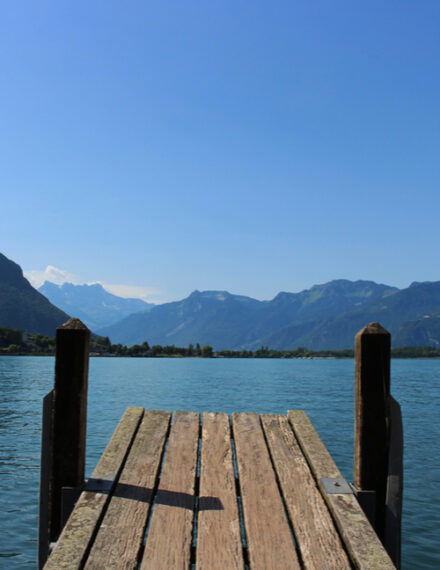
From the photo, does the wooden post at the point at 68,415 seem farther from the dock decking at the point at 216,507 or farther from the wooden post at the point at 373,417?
the wooden post at the point at 373,417

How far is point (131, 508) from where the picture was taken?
18.3ft

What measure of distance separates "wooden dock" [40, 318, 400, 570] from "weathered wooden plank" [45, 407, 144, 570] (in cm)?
1

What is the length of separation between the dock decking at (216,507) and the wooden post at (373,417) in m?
0.38

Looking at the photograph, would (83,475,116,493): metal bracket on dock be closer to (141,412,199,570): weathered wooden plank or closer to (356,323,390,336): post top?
(141,412,199,570): weathered wooden plank

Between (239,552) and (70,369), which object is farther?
(70,369)

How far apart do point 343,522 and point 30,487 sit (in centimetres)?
1427

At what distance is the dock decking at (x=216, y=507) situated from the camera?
484cm

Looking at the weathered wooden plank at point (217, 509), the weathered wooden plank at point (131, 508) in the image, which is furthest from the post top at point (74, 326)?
the weathered wooden plank at point (217, 509)

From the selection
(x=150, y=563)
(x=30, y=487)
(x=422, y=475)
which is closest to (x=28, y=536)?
(x=30, y=487)

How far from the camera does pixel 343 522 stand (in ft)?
17.4

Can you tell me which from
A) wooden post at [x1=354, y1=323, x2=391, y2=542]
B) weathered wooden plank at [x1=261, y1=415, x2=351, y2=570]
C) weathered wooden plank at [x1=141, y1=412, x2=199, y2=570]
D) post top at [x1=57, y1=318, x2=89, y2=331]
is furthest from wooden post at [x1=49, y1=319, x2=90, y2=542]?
wooden post at [x1=354, y1=323, x2=391, y2=542]

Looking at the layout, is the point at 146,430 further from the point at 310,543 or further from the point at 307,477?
the point at 310,543

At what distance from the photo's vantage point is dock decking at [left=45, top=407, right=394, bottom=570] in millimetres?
4836

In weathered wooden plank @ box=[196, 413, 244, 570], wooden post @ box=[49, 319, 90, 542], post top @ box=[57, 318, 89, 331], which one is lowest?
weathered wooden plank @ box=[196, 413, 244, 570]
